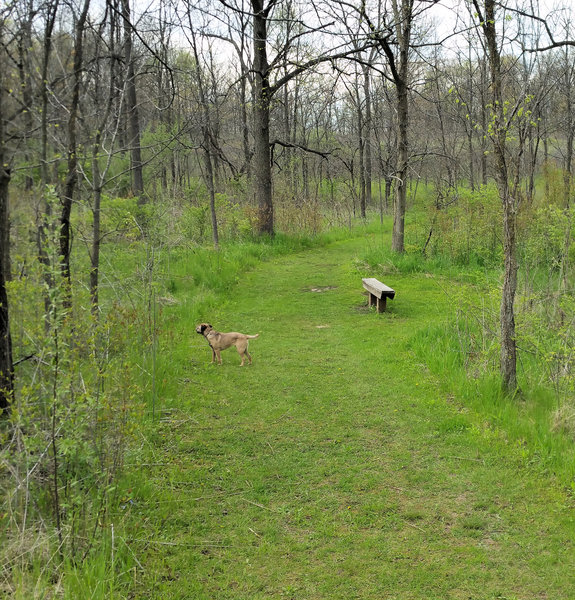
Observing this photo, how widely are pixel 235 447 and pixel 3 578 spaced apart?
218cm

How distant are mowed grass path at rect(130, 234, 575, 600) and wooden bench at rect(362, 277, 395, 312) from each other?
174 cm

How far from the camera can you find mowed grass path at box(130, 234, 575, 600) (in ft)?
9.53

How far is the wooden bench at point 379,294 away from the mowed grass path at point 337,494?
174cm

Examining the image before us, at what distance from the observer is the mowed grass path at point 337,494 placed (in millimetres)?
2904

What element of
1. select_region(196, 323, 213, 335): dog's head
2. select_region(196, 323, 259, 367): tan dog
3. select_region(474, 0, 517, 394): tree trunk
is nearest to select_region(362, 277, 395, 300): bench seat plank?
select_region(196, 323, 259, 367): tan dog

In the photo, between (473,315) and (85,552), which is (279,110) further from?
(85,552)

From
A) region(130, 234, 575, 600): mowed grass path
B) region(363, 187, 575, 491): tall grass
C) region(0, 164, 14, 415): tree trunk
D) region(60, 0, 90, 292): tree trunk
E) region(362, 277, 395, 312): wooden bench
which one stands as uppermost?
region(60, 0, 90, 292): tree trunk

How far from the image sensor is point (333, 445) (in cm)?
443

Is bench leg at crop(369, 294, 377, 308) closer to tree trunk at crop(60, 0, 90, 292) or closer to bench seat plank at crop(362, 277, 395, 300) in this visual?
bench seat plank at crop(362, 277, 395, 300)

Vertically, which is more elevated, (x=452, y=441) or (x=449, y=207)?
(x=449, y=207)

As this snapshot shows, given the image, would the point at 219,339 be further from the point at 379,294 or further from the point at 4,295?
the point at 4,295

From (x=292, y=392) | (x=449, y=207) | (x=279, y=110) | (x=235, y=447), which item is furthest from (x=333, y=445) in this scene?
(x=279, y=110)

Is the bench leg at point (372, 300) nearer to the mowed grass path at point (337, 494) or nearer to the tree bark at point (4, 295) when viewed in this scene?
the mowed grass path at point (337, 494)

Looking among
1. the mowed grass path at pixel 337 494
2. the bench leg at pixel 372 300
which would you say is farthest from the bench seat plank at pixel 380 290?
the mowed grass path at pixel 337 494
